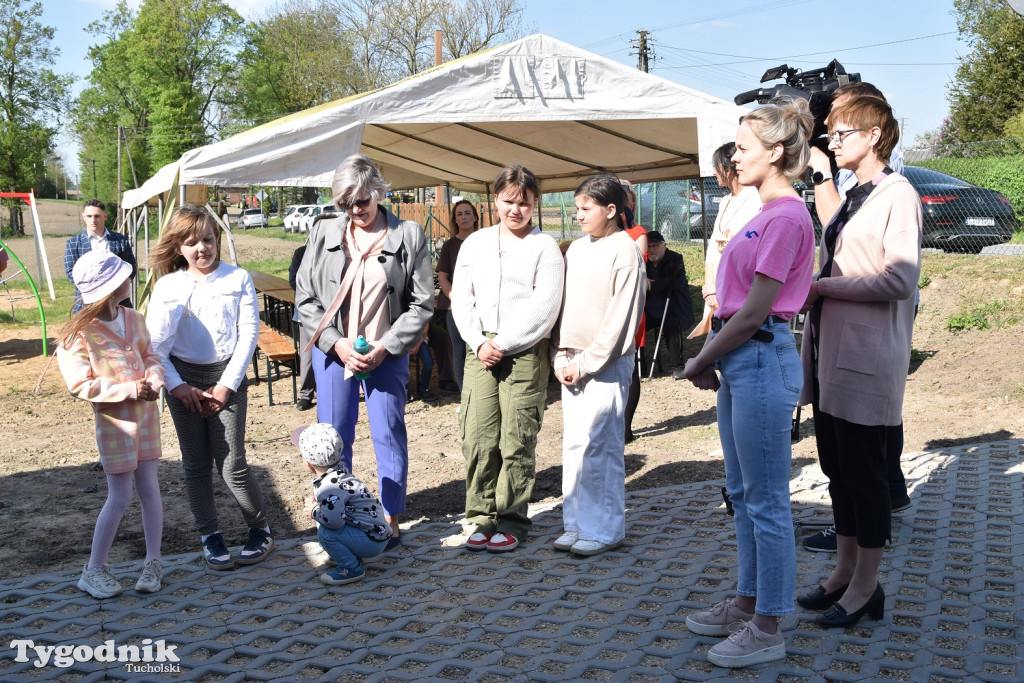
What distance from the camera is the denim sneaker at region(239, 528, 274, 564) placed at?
4.24 metres

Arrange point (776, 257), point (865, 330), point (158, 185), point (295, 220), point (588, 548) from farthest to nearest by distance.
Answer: point (295, 220) < point (158, 185) < point (588, 548) < point (865, 330) < point (776, 257)

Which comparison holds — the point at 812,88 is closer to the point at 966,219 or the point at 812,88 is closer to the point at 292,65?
the point at 966,219

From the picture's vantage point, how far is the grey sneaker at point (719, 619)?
10.8 feet

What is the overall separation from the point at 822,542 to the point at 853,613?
0.90 metres

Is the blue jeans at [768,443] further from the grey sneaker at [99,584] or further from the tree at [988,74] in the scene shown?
the tree at [988,74]

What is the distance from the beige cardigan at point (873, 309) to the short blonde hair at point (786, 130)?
462 mm

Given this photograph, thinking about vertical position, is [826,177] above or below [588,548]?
above

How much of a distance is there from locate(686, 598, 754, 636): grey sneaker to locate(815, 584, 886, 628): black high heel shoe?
316 millimetres

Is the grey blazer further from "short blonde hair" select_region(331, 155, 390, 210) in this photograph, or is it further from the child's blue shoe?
the child's blue shoe

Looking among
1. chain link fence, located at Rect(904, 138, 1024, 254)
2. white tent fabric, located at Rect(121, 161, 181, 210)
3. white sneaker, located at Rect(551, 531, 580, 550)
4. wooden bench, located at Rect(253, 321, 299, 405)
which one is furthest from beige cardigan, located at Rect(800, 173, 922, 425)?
chain link fence, located at Rect(904, 138, 1024, 254)

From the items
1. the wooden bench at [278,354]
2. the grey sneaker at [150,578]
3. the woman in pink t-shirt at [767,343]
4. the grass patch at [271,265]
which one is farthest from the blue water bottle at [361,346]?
the grass patch at [271,265]

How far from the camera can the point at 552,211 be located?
80.4 ft

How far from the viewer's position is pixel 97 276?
3717 millimetres

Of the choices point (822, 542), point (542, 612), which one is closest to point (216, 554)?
point (542, 612)
